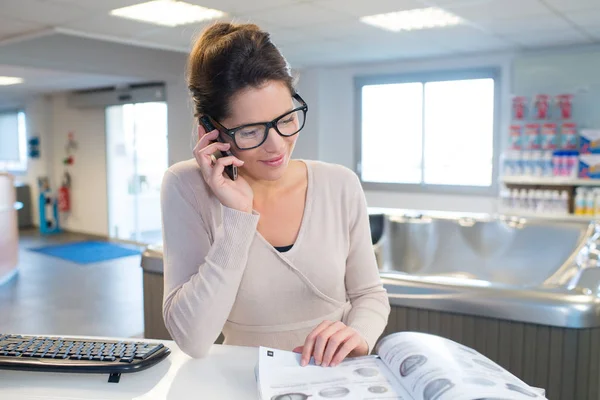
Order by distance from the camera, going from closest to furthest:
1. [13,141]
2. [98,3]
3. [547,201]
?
[98,3]
[547,201]
[13,141]

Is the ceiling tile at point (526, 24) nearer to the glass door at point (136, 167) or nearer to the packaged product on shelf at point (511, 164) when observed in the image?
the packaged product on shelf at point (511, 164)

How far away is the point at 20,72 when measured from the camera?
21.1ft

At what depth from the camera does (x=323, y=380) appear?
2.82ft

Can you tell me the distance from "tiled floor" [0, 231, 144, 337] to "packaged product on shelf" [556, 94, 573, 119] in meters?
3.99

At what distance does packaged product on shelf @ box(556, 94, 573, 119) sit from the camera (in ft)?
16.4

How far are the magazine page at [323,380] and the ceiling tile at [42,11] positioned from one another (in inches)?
129

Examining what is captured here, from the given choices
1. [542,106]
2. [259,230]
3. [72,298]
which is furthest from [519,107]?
[259,230]

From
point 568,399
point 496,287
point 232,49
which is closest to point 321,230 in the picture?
point 232,49

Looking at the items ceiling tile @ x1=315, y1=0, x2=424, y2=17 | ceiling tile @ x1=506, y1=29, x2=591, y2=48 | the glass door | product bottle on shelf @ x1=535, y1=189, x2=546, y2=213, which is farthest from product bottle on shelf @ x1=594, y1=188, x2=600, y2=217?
the glass door

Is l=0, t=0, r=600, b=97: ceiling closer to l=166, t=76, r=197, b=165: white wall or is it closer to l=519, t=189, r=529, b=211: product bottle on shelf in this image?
l=519, t=189, r=529, b=211: product bottle on shelf

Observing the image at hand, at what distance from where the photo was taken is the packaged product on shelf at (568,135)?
495 centimetres

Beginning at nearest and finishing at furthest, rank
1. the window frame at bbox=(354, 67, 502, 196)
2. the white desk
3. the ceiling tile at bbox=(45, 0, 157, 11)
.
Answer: the white desk
the ceiling tile at bbox=(45, 0, 157, 11)
the window frame at bbox=(354, 67, 502, 196)

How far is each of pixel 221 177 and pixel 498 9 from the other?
10.6ft

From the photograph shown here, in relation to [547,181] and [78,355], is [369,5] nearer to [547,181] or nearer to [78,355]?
[547,181]
